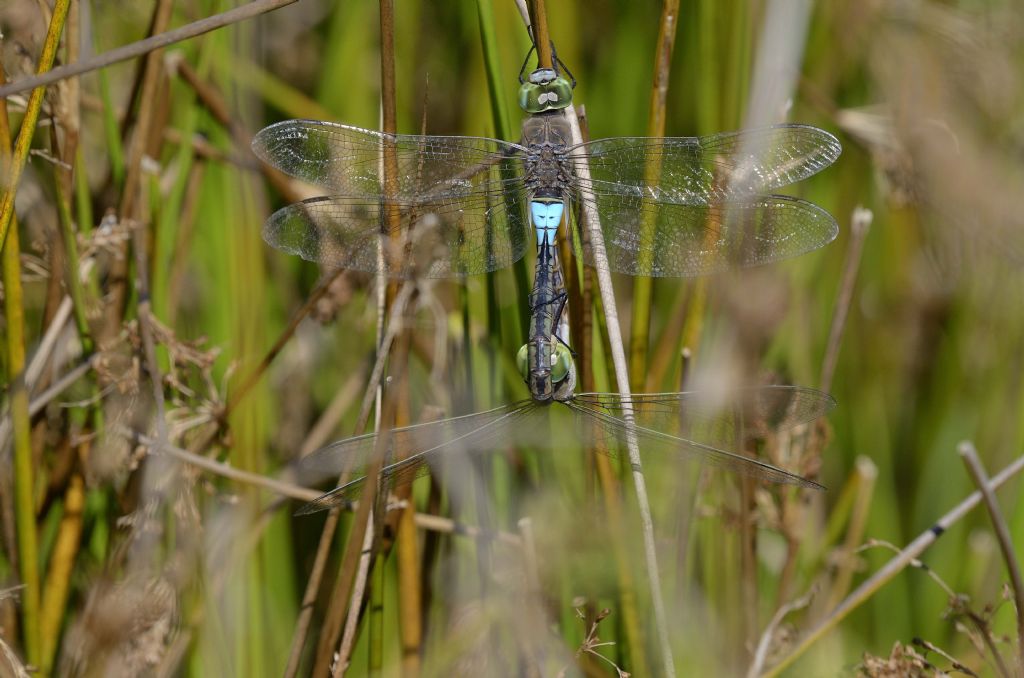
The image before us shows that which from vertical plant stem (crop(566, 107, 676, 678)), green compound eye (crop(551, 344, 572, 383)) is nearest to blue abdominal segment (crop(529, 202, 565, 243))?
vertical plant stem (crop(566, 107, 676, 678))

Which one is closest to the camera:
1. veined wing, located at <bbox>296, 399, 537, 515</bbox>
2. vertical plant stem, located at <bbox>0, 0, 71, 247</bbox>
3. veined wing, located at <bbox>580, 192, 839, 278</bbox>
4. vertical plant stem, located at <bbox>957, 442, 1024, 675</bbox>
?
vertical plant stem, located at <bbox>957, 442, 1024, 675</bbox>

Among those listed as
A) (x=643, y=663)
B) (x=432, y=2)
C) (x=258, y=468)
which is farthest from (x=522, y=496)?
(x=432, y=2)

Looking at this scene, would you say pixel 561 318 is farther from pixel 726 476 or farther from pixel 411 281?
pixel 726 476

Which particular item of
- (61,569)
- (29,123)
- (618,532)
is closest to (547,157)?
(618,532)

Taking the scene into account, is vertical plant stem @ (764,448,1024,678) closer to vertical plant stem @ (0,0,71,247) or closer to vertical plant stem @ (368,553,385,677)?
vertical plant stem @ (368,553,385,677)

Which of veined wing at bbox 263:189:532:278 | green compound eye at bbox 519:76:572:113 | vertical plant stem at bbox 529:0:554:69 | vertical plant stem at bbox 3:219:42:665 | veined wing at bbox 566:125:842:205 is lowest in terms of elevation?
vertical plant stem at bbox 3:219:42:665
